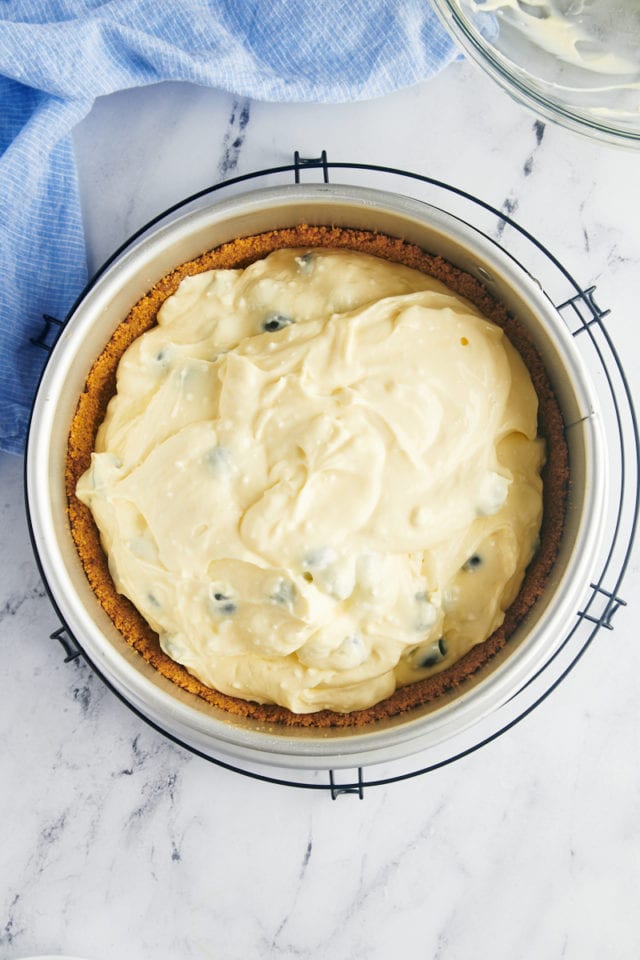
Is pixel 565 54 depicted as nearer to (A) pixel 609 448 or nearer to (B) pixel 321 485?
(B) pixel 321 485

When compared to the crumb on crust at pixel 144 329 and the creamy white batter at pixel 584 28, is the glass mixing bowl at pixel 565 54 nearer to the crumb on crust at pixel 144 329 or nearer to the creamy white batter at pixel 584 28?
the creamy white batter at pixel 584 28

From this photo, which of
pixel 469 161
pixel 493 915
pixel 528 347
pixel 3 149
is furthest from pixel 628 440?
pixel 3 149

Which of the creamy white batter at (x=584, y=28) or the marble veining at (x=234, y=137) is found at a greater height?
the creamy white batter at (x=584, y=28)

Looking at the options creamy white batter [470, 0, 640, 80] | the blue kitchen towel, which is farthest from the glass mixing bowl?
the blue kitchen towel

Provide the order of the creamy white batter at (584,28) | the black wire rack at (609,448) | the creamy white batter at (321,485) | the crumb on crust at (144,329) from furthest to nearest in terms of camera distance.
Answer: the black wire rack at (609,448) → the crumb on crust at (144,329) → the creamy white batter at (321,485) → the creamy white batter at (584,28)

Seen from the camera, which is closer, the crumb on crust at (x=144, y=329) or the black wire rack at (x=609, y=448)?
the crumb on crust at (x=144, y=329)

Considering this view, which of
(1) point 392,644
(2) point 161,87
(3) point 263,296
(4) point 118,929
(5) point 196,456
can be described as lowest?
(4) point 118,929

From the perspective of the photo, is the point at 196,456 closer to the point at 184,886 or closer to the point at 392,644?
the point at 392,644

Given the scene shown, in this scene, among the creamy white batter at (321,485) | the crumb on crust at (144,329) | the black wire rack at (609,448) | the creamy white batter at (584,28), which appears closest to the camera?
the creamy white batter at (584,28)

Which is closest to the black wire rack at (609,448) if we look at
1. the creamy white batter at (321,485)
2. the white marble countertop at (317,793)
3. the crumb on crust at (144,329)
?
the white marble countertop at (317,793)
